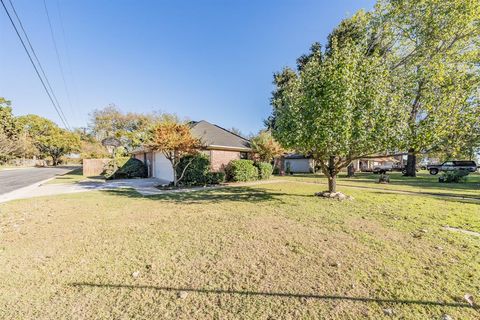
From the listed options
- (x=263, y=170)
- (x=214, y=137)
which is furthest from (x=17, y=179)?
(x=263, y=170)

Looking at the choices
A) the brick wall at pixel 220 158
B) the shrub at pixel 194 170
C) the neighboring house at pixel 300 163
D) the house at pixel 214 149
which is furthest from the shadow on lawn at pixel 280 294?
the neighboring house at pixel 300 163

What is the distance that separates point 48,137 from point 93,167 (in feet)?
116

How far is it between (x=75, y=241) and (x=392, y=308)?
6.06 meters

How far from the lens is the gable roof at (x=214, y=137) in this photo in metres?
14.9

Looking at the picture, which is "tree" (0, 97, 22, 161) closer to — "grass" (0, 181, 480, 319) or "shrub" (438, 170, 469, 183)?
"grass" (0, 181, 480, 319)

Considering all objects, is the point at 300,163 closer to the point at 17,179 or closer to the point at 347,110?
the point at 347,110

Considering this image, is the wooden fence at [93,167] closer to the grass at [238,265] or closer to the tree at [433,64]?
the grass at [238,265]

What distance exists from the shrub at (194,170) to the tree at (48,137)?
49146mm

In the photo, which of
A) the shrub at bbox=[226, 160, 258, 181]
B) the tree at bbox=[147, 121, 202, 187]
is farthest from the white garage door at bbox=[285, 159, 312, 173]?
the tree at bbox=[147, 121, 202, 187]

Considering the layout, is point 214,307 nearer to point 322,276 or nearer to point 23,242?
point 322,276

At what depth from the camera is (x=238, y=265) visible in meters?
3.72

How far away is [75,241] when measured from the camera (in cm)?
484

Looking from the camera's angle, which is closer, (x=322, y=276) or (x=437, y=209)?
(x=322, y=276)

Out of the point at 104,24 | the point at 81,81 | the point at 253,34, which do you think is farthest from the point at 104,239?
the point at 81,81
